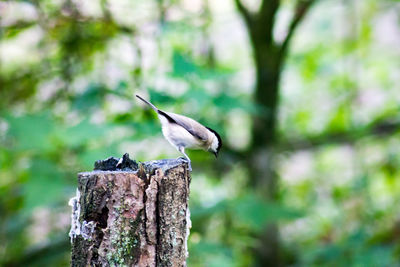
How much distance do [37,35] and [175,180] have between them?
453 cm

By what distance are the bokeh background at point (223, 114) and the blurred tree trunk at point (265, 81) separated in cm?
1

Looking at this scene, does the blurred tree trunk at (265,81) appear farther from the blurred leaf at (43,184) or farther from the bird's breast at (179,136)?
the bird's breast at (179,136)

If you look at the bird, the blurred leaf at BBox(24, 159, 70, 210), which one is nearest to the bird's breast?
the bird

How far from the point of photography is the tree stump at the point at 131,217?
4.91 ft

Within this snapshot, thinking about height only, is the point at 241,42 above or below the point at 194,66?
above

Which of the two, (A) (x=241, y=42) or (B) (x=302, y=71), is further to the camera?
(A) (x=241, y=42)

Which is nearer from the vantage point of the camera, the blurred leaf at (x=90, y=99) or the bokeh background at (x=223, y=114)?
the bokeh background at (x=223, y=114)

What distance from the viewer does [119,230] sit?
4.92 feet

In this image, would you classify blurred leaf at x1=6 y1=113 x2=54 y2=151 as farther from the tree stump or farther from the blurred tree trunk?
the blurred tree trunk

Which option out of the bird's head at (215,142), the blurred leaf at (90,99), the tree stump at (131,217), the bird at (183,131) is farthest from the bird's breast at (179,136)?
the blurred leaf at (90,99)

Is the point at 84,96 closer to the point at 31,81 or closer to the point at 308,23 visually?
the point at 31,81

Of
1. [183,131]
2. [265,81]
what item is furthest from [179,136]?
[265,81]

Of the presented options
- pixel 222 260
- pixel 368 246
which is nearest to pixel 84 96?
pixel 222 260

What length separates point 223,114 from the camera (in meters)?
5.65
